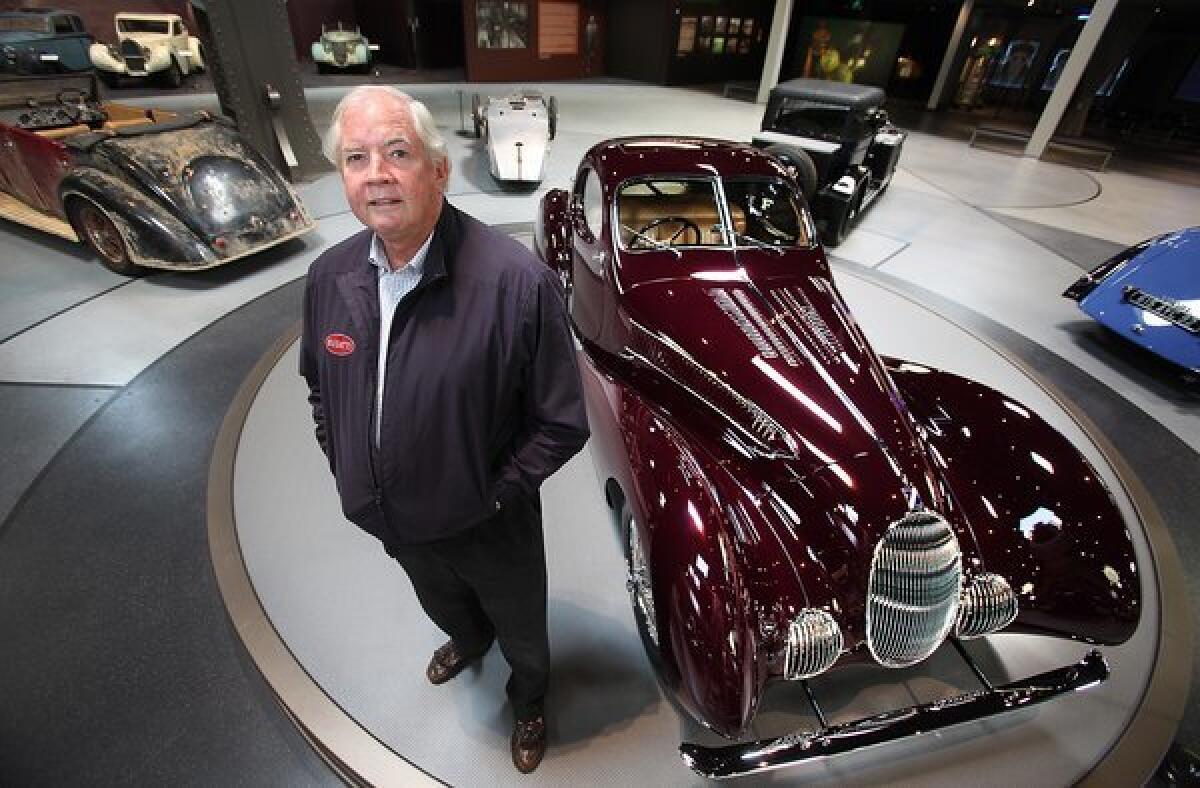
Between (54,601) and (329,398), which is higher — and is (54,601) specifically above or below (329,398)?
below

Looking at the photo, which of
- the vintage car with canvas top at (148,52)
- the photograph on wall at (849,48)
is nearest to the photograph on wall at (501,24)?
the vintage car with canvas top at (148,52)

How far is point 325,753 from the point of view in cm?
184

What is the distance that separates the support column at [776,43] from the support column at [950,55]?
488 centimetres

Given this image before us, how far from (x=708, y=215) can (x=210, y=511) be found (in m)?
3.27

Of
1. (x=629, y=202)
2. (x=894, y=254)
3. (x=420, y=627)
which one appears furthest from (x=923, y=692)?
(x=894, y=254)

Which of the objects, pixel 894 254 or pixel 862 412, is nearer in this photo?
pixel 862 412

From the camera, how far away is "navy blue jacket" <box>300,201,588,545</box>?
126 cm

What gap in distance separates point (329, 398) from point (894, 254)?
6093 millimetres

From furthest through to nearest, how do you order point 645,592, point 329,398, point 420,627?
point 420,627
point 645,592
point 329,398

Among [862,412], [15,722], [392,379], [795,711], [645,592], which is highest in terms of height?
[392,379]

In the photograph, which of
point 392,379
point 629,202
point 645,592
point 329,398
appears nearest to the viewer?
point 392,379

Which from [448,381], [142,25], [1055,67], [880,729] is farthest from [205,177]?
[1055,67]

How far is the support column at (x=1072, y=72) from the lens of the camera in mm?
9602

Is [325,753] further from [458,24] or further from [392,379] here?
[458,24]
